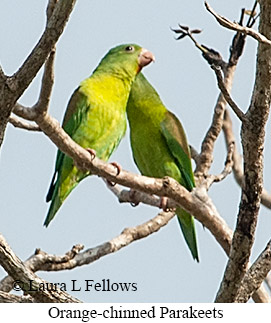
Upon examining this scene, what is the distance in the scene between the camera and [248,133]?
284 cm

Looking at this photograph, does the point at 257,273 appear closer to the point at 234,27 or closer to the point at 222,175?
the point at 234,27

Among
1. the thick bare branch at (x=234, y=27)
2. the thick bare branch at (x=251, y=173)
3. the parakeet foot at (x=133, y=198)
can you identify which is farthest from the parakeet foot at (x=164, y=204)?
the thick bare branch at (x=234, y=27)

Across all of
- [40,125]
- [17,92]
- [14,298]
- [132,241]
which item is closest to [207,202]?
[132,241]

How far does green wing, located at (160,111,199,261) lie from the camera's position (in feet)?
17.8

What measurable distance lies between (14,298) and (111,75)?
2.86m

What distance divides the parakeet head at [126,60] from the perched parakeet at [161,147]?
27 cm

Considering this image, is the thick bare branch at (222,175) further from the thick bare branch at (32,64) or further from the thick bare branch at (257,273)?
the thick bare branch at (32,64)

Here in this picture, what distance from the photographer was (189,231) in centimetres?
552

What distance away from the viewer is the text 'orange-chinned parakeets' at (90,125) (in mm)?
5066

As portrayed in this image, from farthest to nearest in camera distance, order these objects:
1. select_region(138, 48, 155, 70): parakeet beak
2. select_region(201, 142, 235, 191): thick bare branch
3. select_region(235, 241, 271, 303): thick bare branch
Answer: select_region(138, 48, 155, 70): parakeet beak < select_region(201, 142, 235, 191): thick bare branch < select_region(235, 241, 271, 303): thick bare branch

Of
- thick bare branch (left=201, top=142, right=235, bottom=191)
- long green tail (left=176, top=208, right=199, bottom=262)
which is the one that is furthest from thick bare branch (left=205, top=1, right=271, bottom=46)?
long green tail (left=176, top=208, right=199, bottom=262)

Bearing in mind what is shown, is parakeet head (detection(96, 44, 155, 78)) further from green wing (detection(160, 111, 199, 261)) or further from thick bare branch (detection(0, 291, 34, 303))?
thick bare branch (detection(0, 291, 34, 303))

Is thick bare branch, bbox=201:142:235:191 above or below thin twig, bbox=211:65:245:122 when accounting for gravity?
below

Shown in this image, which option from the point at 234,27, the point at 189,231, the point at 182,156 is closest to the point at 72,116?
the point at 182,156
